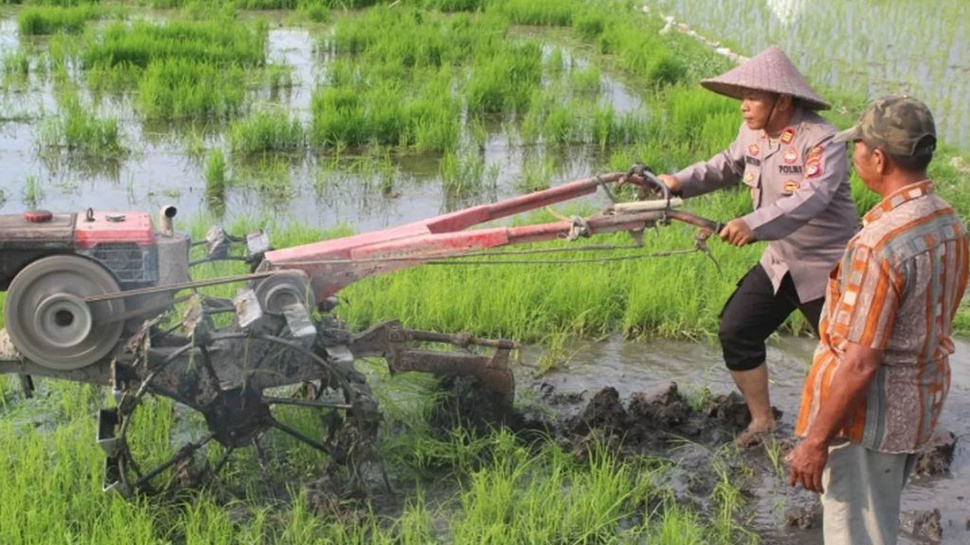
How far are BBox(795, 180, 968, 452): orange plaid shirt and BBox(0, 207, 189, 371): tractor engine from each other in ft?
6.92

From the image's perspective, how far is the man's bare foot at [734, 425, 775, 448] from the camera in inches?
184

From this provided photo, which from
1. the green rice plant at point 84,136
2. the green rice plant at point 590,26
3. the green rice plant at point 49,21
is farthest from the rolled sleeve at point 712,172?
the green rice plant at point 49,21

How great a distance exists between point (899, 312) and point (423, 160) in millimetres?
5808

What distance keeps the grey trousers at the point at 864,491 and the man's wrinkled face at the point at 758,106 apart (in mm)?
1484

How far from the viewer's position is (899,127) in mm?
2850

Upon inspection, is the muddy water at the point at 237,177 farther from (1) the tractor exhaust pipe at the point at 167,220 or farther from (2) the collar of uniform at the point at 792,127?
(2) the collar of uniform at the point at 792,127

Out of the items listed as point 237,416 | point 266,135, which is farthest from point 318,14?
point 237,416

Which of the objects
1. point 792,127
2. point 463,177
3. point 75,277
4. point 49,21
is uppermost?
point 792,127

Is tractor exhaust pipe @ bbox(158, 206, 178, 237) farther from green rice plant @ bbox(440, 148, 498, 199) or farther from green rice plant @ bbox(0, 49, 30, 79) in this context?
green rice plant @ bbox(0, 49, 30, 79)

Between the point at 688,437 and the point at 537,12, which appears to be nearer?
the point at 688,437

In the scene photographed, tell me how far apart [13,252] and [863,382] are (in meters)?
2.60

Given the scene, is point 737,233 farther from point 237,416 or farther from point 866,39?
point 866,39

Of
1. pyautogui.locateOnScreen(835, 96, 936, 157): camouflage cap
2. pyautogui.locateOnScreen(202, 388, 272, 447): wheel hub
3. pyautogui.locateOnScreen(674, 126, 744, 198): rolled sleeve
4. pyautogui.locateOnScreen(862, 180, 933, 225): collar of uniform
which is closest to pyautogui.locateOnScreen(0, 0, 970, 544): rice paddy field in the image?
pyautogui.locateOnScreen(202, 388, 272, 447): wheel hub

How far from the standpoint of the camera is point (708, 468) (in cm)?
453
